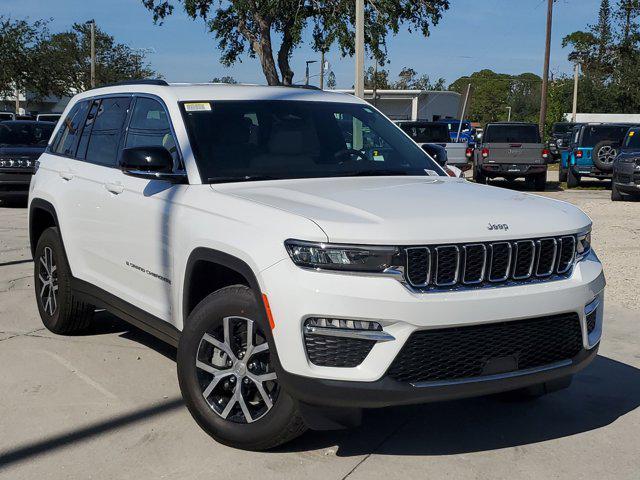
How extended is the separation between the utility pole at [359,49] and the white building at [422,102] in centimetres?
3056

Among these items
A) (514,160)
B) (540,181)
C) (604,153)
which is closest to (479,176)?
(514,160)

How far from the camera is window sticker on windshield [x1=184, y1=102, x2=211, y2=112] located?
5.02 metres

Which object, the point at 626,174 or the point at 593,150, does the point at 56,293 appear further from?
the point at 593,150

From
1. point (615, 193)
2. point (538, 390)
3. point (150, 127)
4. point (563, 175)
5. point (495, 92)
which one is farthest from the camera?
point (495, 92)

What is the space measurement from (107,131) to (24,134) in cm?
1237

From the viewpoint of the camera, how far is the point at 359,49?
18625 millimetres

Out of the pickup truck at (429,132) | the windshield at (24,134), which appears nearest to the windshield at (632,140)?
the pickup truck at (429,132)

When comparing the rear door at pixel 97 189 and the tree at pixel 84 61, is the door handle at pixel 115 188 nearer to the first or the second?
the rear door at pixel 97 189

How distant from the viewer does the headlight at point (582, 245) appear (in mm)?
4246

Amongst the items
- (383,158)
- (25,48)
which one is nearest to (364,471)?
(383,158)

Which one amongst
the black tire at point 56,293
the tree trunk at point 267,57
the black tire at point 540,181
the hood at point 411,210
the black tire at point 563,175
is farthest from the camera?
the tree trunk at point 267,57

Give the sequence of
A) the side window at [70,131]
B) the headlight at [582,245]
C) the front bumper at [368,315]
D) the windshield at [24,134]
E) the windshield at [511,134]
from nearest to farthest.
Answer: the front bumper at [368,315]
the headlight at [582,245]
the side window at [70,131]
the windshield at [24,134]
the windshield at [511,134]

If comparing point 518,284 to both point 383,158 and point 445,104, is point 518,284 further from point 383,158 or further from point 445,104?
point 445,104

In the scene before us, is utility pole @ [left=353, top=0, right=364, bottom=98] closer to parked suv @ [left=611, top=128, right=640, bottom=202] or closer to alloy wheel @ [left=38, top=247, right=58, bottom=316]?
parked suv @ [left=611, top=128, right=640, bottom=202]
